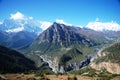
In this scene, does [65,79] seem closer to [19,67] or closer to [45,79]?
[45,79]

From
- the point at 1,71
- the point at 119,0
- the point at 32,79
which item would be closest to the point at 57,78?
the point at 32,79

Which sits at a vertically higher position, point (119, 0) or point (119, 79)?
point (119, 0)

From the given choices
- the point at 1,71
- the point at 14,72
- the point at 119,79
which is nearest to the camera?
the point at 119,79

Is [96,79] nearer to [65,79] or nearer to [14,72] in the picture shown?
[65,79]

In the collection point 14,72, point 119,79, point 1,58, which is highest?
point 1,58

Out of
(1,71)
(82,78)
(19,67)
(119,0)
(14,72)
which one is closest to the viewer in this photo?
(119,0)

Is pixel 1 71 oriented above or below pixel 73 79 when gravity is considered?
above

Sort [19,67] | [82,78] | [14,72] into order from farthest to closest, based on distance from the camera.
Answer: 1. [19,67]
2. [14,72]
3. [82,78]

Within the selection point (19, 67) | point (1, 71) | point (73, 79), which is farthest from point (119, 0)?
point (19, 67)

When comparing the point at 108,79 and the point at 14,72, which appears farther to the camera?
the point at 14,72
